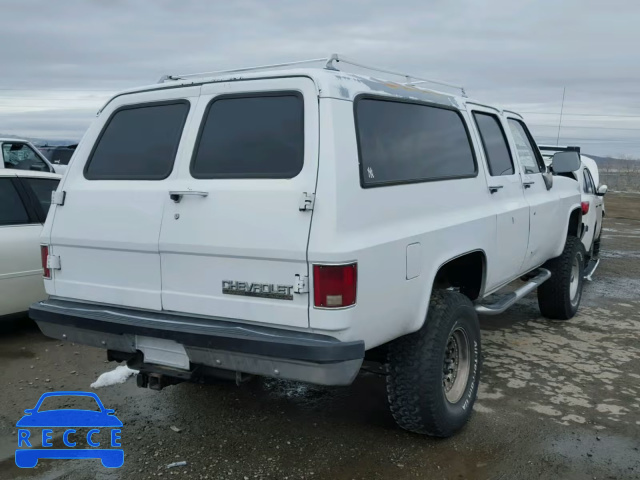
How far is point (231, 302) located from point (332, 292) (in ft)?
1.90

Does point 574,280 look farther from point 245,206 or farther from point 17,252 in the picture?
point 17,252

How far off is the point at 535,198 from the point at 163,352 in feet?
11.6

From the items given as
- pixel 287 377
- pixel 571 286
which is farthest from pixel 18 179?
pixel 571 286

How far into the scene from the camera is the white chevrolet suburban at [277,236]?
3.09 meters

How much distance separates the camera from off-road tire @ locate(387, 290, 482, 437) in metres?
3.62

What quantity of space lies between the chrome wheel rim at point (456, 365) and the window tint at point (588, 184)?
5468 mm

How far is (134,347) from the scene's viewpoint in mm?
3506

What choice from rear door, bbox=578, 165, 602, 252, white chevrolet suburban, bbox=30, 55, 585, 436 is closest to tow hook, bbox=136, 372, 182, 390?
white chevrolet suburban, bbox=30, 55, 585, 436

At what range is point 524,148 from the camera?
18.9 ft

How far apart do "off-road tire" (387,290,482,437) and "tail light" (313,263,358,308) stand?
789 mm

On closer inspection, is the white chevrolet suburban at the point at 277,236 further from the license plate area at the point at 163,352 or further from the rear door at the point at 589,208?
the rear door at the point at 589,208

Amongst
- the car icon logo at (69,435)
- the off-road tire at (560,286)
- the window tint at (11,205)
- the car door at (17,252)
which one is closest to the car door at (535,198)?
the off-road tire at (560,286)

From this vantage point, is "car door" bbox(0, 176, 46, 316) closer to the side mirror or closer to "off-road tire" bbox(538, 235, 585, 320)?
the side mirror

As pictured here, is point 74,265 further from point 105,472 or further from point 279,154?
point 279,154
